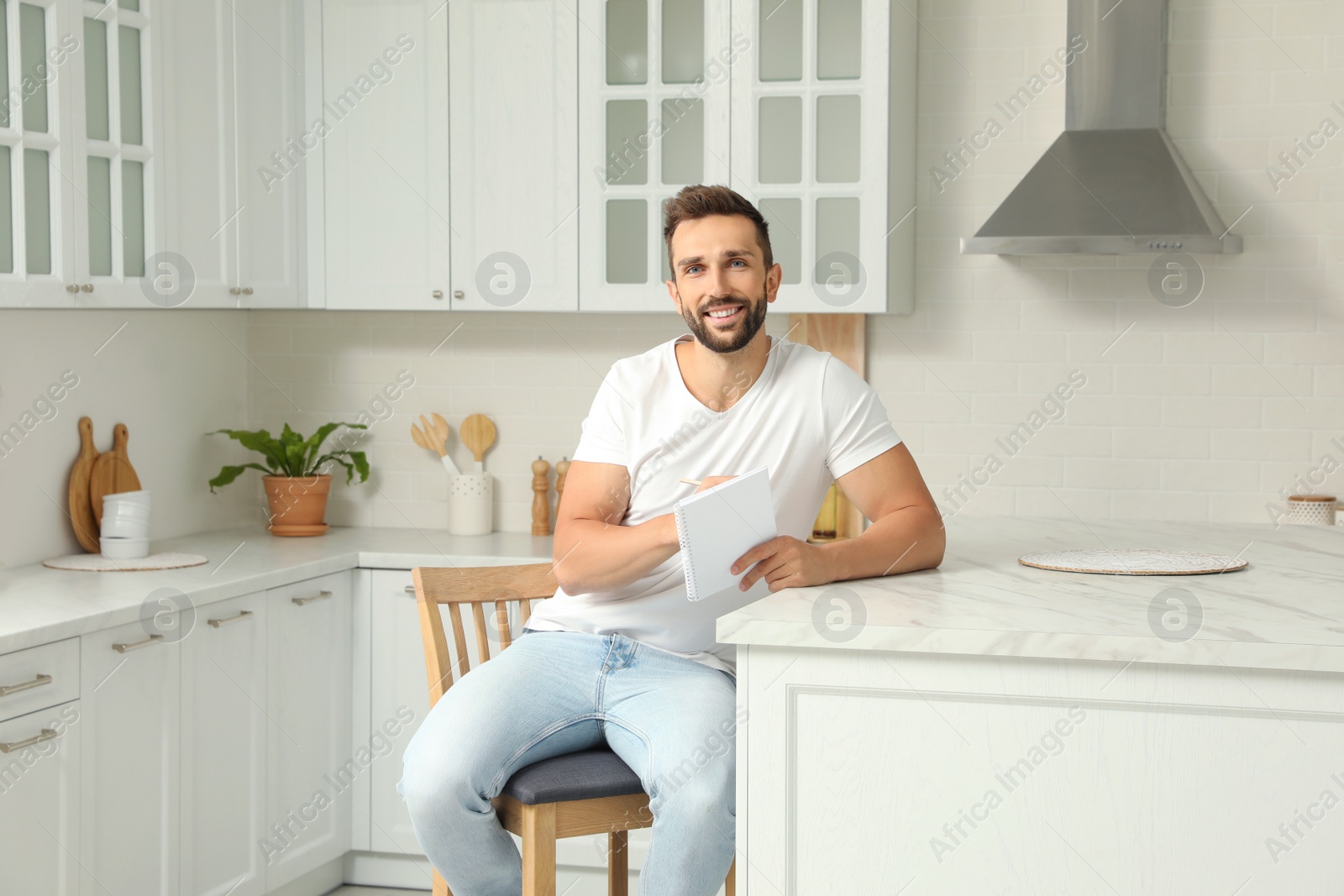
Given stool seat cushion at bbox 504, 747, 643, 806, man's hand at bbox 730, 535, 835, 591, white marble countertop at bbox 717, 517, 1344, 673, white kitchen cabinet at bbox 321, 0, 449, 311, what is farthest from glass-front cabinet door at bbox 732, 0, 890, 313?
stool seat cushion at bbox 504, 747, 643, 806

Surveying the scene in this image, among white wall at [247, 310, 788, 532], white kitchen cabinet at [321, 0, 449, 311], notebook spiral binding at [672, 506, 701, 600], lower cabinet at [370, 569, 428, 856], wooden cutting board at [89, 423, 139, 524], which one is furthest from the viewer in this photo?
white wall at [247, 310, 788, 532]

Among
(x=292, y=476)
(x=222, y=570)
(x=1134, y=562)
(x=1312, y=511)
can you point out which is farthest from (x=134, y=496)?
(x=1312, y=511)

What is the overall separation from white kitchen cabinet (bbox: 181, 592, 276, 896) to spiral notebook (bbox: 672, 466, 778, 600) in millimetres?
1322

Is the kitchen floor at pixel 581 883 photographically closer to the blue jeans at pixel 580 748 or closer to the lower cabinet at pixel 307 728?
the lower cabinet at pixel 307 728

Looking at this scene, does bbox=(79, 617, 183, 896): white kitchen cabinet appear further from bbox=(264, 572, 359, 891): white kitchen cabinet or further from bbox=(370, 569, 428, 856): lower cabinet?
Result: bbox=(370, 569, 428, 856): lower cabinet

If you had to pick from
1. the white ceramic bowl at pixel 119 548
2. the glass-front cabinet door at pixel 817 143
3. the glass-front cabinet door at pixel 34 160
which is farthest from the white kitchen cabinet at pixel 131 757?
the glass-front cabinet door at pixel 817 143

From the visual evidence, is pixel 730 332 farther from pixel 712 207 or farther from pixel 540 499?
pixel 540 499

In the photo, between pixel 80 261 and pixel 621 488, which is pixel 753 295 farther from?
pixel 80 261

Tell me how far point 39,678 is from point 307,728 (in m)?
0.89

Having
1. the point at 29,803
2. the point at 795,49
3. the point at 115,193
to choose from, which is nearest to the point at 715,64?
the point at 795,49

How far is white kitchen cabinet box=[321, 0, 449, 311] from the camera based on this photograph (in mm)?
3348

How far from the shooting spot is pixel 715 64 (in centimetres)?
320

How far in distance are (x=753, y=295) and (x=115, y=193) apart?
57.8 inches

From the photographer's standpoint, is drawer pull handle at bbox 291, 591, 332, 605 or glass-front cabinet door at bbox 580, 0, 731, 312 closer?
drawer pull handle at bbox 291, 591, 332, 605
